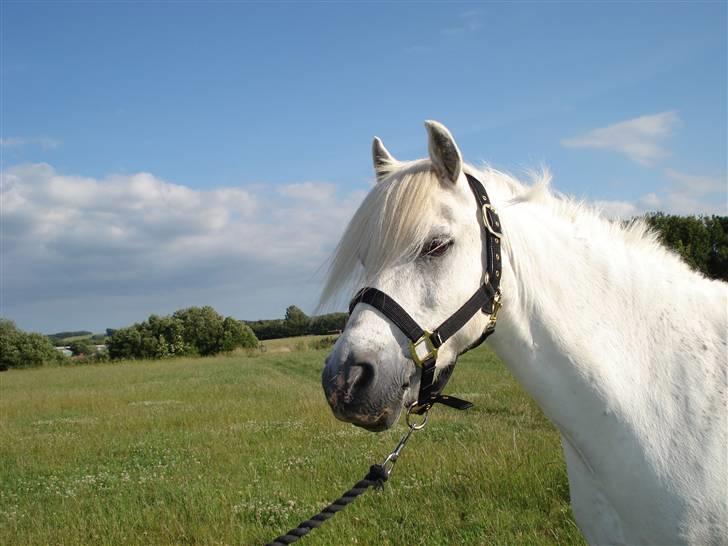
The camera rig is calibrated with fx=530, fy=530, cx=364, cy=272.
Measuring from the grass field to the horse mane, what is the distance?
8.94 ft

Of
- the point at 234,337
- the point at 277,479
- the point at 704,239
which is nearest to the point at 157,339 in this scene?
the point at 234,337

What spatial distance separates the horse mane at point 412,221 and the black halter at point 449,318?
0.13 meters

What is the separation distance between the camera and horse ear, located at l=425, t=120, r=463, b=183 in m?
2.28

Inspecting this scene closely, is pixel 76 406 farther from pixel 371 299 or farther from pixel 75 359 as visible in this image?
pixel 75 359

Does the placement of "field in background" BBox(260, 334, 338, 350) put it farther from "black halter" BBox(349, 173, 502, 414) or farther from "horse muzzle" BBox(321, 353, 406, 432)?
"horse muzzle" BBox(321, 353, 406, 432)

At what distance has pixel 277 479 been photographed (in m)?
6.78

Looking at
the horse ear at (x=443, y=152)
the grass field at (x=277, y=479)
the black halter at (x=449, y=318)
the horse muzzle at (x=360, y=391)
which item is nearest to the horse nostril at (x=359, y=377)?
the horse muzzle at (x=360, y=391)

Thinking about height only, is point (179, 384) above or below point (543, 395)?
below

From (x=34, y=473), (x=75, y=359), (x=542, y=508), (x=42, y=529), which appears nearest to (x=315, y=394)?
(x=34, y=473)

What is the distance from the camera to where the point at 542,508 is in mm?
4879

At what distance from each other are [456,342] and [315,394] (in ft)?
45.8

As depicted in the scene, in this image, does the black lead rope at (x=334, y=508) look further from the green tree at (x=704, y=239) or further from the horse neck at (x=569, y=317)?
the green tree at (x=704, y=239)

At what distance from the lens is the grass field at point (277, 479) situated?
15.9ft

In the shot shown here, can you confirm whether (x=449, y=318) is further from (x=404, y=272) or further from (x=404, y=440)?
(x=404, y=440)
